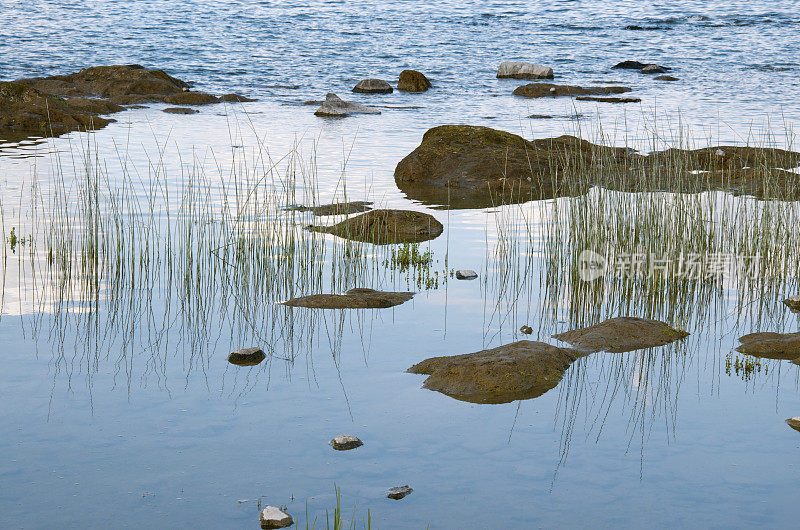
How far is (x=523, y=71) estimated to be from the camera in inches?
918

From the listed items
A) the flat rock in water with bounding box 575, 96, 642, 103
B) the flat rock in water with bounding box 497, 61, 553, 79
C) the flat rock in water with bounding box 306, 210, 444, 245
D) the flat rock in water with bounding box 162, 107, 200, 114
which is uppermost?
the flat rock in water with bounding box 497, 61, 553, 79

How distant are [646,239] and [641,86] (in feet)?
52.0

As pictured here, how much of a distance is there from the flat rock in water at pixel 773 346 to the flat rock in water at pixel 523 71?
61.7 feet

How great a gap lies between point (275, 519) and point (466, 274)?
3379 millimetres

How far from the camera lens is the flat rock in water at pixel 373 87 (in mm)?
19938

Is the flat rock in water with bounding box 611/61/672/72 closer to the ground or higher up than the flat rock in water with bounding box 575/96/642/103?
higher up

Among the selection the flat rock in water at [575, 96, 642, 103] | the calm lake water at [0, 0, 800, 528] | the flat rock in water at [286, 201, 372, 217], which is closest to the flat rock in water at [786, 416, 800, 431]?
the calm lake water at [0, 0, 800, 528]

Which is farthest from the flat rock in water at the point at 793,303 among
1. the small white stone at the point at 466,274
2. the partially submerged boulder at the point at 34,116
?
the partially submerged boulder at the point at 34,116

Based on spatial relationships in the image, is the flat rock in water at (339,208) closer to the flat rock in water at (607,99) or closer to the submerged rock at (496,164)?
the submerged rock at (496,164)

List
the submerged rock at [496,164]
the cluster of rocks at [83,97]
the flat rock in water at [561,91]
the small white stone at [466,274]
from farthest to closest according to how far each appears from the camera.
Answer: the flat rock in water at [561,91], the cluster of rocks at [83,97], the submerged rock at [496,164], the small white stone at [466,274]

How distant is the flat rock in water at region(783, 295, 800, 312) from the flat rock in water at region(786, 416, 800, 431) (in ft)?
5.85

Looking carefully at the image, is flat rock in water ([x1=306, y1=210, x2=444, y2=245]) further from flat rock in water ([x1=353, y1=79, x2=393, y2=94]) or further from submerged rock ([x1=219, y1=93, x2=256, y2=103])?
flat rock in water ([x1=353, y1=79, x2=393, y2=94])

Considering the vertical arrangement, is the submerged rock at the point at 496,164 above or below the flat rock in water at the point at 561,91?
below

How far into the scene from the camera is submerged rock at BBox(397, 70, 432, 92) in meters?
20.4
